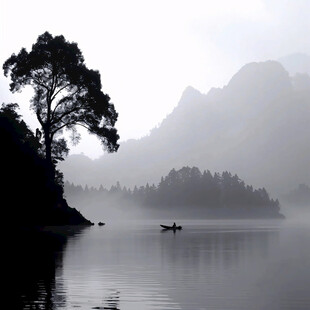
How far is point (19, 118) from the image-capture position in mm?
75312

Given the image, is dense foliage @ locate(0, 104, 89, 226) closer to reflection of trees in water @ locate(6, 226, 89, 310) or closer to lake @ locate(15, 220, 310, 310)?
reflection of trees in water @ locate(6, 226, 89, 310)

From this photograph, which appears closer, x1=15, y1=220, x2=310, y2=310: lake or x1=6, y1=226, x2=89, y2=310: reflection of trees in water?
x1=6, y1=226, x2=89, y2=310: reflection of trees in water

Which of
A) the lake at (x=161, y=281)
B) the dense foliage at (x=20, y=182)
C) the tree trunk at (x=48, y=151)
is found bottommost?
the lake at (x=161, y=281)

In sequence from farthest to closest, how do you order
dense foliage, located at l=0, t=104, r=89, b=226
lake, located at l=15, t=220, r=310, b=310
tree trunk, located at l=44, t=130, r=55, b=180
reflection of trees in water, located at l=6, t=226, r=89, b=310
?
1. tree trunk, located at l=44, t=130, r=55, b=180
2. dense foliage, located at l=0, t=104, r=89, b=226
3. lake, located at l=15, t=220, r=310, b=310
4. reflection of trees in water, located at l=6, t=226, r=89, b=310

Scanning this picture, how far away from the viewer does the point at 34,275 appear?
24.3 metres

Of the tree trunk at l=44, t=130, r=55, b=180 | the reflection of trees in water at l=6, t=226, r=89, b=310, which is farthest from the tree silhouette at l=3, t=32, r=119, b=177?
the reflection of trees in water at l=6, t=226, r=89, b=310

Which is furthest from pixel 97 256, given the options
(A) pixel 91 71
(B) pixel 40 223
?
(A) pixel 91 71

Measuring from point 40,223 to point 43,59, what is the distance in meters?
22.1

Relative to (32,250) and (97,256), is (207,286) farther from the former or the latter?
(32,250)

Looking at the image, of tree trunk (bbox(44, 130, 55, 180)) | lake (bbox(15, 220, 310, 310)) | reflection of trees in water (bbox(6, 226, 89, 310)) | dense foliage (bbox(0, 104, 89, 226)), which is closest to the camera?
reflection of trees in water (bbox(6, 226, 89, 310))

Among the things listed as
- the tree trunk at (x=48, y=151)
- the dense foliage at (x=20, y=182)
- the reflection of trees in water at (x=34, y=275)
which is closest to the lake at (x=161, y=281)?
the reflection of trees in water at (x=34, y=275)

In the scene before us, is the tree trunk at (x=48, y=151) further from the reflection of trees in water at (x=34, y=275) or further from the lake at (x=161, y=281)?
the lake at (x=161, y=281)

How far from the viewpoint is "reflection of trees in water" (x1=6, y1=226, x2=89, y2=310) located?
18.2 meters

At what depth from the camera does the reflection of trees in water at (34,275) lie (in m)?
18.2
